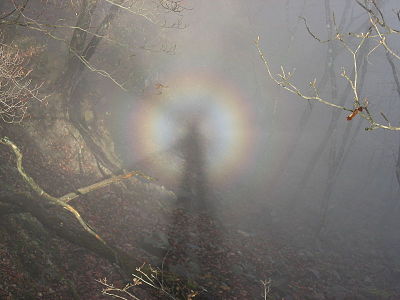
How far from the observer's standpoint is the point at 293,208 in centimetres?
1812

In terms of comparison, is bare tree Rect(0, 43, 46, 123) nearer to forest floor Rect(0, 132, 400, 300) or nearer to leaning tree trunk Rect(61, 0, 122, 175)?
leaning tree trunk Rect(61, 0, 122, 175)

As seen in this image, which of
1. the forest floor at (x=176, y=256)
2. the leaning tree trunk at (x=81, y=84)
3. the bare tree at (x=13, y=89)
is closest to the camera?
the forest floor at (x=176, y=256)

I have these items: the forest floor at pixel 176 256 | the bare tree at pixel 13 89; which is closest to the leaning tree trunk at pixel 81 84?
the bare tree at pixel 13 89

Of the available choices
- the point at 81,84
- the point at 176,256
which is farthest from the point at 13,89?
the point at 81,84

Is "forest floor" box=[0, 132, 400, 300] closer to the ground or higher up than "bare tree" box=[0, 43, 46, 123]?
closer to the ground

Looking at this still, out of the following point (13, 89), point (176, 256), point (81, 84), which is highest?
point (81, 84)

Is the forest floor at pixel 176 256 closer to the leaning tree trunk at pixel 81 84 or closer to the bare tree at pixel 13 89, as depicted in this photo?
the bare tree at pixel 13 89

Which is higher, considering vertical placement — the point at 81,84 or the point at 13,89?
the point at 81,84

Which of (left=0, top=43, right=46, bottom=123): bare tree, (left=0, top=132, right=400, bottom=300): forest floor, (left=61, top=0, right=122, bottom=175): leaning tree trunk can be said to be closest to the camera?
(left=0, top=132, right=400, bottom=300): forest floor

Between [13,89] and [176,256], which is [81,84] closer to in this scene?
[13,89]

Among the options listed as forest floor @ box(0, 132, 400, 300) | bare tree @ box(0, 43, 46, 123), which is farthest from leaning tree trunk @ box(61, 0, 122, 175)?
forest floor @ box(0, 132, 400, 300)

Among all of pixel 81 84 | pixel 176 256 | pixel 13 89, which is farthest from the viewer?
pixel 81 84

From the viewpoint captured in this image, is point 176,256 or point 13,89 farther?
point 176,256

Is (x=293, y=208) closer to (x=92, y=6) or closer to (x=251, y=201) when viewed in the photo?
(x=251, y=201)
